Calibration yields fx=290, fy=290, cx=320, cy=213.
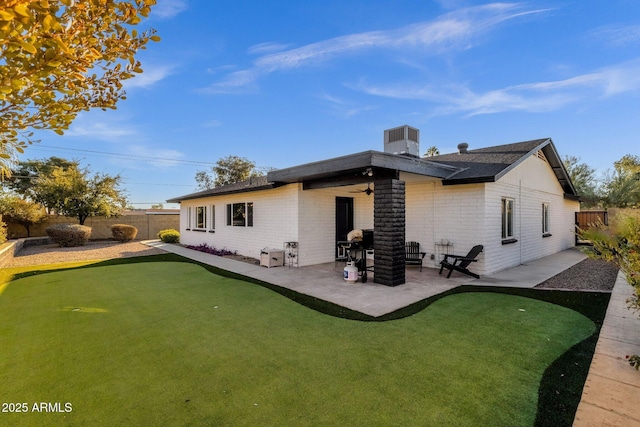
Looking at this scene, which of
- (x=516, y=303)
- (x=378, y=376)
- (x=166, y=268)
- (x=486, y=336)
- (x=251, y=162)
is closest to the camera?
(x=378, y=376)

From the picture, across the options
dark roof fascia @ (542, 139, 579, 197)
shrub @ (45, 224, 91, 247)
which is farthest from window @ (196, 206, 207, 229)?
dark roof fascia @ (542, 139, 579, 197)

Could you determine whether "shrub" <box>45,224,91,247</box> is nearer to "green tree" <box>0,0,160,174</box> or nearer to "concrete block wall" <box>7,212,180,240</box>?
"concrete block wall" <box>7,212,180,240</box>

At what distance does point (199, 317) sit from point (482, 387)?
4.07 m

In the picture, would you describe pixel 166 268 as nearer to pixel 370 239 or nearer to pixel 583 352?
pixel 370 239

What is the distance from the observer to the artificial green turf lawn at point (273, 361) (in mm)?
2426

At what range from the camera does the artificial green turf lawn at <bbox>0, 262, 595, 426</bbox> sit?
95.5 inches

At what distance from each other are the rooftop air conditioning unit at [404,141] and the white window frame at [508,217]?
10.2ft

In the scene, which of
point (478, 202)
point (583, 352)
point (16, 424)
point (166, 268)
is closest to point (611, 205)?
point (478, 202)

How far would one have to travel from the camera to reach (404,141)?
8.43 metres

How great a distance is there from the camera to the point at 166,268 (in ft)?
30.9

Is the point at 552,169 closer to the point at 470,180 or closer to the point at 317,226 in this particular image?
the point at 470,180

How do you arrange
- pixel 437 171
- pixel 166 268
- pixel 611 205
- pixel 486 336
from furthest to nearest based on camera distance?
pixel 611 205 < pixel 166 268 < pixel 437 171 < pixel 486 336

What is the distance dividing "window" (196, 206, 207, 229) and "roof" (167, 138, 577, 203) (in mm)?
5042

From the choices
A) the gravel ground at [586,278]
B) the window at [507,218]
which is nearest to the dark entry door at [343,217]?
the window at [507,218]
